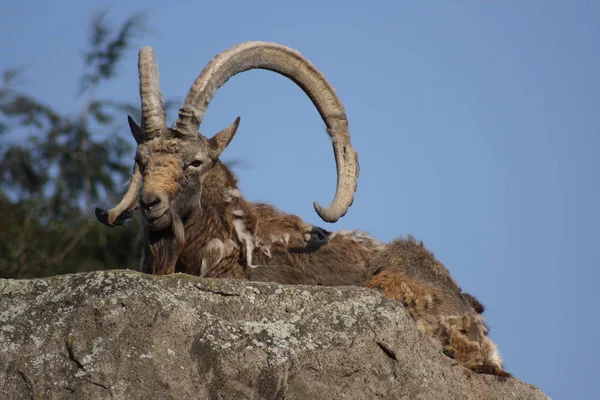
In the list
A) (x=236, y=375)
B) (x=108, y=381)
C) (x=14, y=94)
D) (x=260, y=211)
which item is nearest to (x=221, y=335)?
(x=236, y=375)

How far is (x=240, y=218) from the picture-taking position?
10406mm

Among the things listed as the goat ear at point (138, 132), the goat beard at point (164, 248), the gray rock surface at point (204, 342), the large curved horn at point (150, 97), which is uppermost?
the large curved horn at point (150, 97)

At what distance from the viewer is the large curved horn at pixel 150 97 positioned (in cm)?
990

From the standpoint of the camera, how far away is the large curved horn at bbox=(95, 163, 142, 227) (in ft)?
33.6

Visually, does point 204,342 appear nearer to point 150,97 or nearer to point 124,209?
point 150,97

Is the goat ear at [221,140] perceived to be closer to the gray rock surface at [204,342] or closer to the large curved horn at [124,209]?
the large curved horn at [124,209]

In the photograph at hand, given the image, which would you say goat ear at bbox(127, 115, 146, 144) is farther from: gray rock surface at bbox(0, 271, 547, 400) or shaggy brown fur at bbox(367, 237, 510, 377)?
gray rock surface at bbox(0, 271, 547, 400)

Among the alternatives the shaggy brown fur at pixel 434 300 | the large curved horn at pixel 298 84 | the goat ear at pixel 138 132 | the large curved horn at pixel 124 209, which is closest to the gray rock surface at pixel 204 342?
the shaggy brown fur at pixel 434 300

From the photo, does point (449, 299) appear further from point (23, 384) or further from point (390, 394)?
point (23, 384)

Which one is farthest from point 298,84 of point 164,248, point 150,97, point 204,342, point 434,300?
point 204,342

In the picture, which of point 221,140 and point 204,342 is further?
point 221,140

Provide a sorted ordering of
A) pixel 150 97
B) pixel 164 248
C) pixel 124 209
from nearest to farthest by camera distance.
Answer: pixel 164 248 < pixel 150 97 < pixel 124 209

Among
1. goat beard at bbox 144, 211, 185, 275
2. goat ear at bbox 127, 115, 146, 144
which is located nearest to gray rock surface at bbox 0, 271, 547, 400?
goat beard at bbox 144, 211, 185, 275

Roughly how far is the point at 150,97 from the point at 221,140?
0.72 meters
